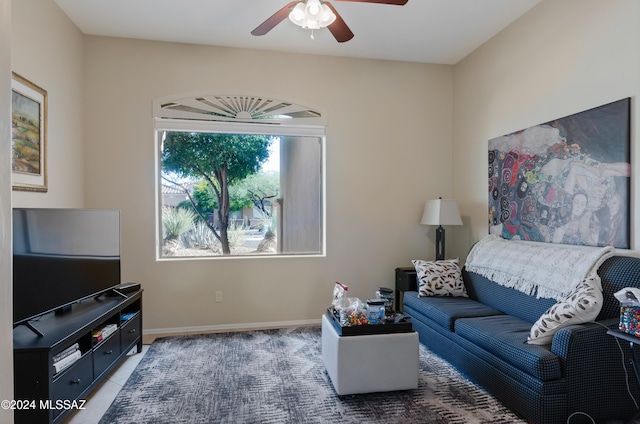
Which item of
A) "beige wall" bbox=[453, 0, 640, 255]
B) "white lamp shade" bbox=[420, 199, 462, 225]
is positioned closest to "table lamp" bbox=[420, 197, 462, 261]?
"white lamp shade" bbox=[420, 199, 462, 225]

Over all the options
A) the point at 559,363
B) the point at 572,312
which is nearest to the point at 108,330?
the point at 559,363

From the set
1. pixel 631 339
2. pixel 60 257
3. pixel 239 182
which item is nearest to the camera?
pixel 631 339

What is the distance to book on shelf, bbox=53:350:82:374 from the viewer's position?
6.32ft

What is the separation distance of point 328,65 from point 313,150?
956 mm

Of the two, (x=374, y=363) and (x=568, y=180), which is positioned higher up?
(x=568, y=180)

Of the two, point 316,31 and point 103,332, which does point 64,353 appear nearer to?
point 103,332

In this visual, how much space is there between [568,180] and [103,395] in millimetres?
3670

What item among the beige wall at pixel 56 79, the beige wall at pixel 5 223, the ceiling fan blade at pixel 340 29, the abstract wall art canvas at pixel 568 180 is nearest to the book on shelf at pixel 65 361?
the beige wall at pixel 56 79

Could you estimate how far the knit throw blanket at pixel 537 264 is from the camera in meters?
2.35

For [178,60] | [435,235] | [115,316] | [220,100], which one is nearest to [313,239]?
[435,235]

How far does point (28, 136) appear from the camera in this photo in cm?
→ 260

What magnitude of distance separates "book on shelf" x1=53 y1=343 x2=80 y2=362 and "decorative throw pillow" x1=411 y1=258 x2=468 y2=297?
2.72 meters

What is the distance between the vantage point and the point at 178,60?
3.70 meters

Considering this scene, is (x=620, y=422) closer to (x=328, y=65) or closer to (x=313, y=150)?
(x=313, y=150)
